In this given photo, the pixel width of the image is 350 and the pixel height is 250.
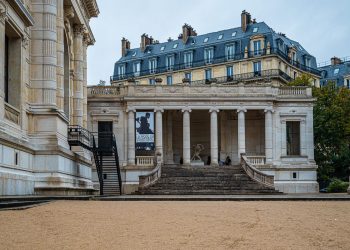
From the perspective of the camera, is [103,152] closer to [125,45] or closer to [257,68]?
[257,68]

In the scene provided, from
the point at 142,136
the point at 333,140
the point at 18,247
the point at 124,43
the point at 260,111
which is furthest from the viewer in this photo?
the point at 124,43

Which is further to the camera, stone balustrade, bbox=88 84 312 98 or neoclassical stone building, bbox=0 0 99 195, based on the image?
stone balustrade, bbox=88 84 312 98

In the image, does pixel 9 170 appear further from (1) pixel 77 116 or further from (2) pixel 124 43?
(2) pixel 124 43

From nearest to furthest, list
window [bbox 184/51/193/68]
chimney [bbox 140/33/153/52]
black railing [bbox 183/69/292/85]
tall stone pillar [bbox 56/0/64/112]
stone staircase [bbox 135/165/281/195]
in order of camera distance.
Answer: tall stone pillar [bbox 56/0/64/112]
stone staircase [bbox 135/165/281/195]
black railing [bbox 183/69/292/85]
window [bbox 184/51/193/68]
chimney [bbox 140/33/153/52]

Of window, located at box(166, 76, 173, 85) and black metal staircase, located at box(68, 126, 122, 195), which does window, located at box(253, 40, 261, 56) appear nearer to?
window, located at box(166, 76, 173, 85)

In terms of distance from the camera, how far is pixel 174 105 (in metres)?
53.9

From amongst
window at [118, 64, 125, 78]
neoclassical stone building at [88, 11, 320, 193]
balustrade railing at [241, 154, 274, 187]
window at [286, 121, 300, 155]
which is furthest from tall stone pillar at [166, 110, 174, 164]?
window at [118, 64, 125, 78]

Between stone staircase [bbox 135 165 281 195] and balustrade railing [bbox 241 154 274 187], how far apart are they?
1.04 ft

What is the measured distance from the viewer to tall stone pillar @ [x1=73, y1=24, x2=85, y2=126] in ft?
128

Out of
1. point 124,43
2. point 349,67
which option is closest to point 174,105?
point 124,43

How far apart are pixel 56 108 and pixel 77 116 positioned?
9657 mm

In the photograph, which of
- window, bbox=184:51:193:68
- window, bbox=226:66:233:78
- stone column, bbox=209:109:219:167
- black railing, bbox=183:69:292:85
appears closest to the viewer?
stone column, bbox=209:109:219:167

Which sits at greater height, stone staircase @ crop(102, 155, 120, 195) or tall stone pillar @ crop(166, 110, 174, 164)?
tall stone pillar @ crop(166, 110, 174, 164)

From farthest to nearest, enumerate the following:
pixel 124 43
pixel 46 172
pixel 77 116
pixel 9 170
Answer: pixel 124 43 < pixel 77 116 < pixel 46 172 < pixel 9 170
